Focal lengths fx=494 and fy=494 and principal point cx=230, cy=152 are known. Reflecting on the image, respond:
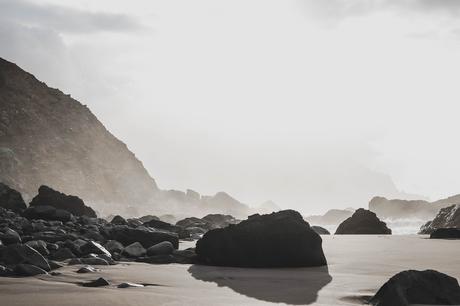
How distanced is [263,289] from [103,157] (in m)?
76.3

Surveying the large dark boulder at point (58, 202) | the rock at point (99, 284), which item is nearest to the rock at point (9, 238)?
the rock at point (99, 284)

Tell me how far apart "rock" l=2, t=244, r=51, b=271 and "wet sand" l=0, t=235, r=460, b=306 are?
1.00 feet

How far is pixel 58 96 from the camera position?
77.9 m

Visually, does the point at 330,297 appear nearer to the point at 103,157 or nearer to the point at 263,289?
the point at 263,289

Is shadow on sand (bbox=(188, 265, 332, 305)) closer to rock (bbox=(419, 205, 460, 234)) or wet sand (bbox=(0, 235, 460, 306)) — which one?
wet sand (bbox=(0, 235, 460, 306))

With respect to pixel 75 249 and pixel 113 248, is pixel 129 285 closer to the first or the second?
pixel 75 249

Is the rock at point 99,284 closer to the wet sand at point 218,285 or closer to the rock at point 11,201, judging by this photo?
the wet sand at point 218,285

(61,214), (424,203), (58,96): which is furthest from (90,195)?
(61,214)

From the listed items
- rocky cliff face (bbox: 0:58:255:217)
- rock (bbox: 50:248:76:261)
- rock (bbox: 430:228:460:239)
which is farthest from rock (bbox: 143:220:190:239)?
rocky cliff face (bbox: 0:58:255:217)

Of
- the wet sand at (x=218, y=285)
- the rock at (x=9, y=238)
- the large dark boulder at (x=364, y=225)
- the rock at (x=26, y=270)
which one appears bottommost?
the wet sand at (x=218, y=285)

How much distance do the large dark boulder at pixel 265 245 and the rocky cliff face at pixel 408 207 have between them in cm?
4785

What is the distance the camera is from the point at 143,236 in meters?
9.30

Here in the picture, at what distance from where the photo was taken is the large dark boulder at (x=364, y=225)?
63.1 feet

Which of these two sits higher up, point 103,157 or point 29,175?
point 103,157
